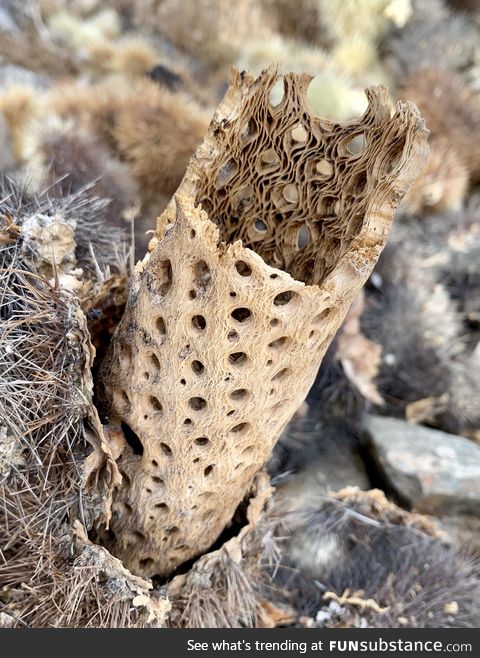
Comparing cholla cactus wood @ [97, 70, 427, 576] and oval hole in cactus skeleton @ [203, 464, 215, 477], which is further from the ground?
cholla cactus wood @ [97, 70, 427, 576]

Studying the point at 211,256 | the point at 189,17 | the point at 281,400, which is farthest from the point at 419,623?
the point at 189,17

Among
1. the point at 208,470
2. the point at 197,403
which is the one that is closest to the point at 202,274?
the point at 197,403

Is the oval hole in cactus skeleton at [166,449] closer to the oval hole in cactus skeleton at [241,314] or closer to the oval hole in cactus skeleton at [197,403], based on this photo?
the oval hole in cactus skeleton at [197,403]

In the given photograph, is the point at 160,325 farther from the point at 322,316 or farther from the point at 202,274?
the point at 322,316
